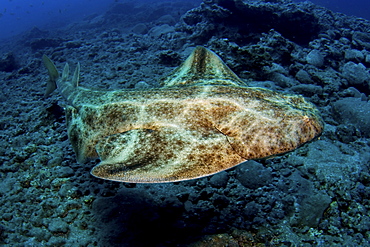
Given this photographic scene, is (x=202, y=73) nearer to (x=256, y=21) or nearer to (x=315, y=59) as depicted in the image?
(x=315, y=59)

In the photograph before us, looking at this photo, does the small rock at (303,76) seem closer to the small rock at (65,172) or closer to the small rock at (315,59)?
the small rock at (315,59)

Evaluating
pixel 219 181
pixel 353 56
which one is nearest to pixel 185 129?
pixel 219 181

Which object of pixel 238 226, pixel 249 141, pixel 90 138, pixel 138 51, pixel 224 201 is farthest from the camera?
pixel 138 51

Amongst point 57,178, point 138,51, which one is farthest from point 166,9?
point 57,178

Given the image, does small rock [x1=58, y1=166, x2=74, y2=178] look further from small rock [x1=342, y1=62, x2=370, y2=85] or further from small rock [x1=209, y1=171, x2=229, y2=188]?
small rock [x1=342, y1=62, x2=370, y2=85]

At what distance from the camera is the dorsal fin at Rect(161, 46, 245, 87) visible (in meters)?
3.38

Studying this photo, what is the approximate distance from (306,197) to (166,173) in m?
2.61

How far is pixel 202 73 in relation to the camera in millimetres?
3611

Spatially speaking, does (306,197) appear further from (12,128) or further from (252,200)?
(12,128)

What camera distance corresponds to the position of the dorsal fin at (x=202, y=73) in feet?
11.1

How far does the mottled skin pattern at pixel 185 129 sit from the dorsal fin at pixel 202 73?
0.48ft

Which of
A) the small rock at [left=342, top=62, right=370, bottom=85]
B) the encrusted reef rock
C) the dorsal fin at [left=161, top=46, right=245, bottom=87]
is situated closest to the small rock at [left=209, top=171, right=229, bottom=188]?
the dorsal fin at [left=161, top=46, right=245, bottom=87]

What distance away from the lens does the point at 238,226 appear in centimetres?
307

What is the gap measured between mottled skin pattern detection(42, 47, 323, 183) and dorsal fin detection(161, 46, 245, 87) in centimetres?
15
